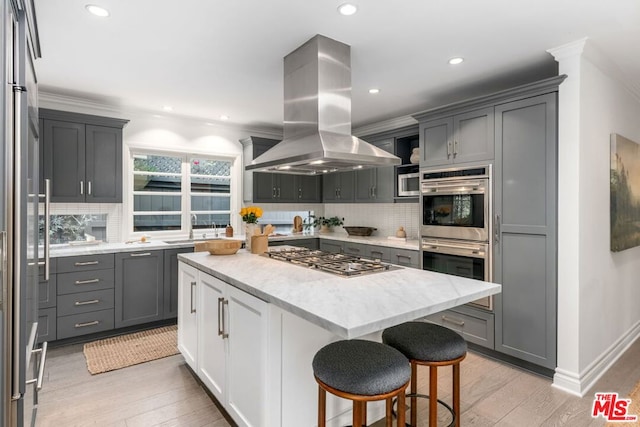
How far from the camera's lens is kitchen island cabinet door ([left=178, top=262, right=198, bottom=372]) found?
8.87 ft

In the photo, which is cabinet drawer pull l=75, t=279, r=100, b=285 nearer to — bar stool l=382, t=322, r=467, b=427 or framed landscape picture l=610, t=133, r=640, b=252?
bar stool l=382, t=322, r=467, b=427

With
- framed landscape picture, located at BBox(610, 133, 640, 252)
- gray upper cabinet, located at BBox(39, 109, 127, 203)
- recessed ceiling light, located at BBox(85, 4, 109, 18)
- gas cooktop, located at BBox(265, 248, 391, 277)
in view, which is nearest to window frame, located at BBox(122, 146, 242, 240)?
gray upper cabinet, located at BBox(39, 109, 127, 203)

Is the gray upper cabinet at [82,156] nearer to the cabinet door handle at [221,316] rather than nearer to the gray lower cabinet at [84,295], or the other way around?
the gray lower cabinet at [84,295]

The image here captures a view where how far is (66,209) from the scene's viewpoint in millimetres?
3986

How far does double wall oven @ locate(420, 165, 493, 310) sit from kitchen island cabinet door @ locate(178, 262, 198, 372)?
2.28 meters

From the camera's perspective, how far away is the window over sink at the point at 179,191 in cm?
455

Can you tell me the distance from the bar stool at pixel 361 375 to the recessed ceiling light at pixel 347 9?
1.93 m

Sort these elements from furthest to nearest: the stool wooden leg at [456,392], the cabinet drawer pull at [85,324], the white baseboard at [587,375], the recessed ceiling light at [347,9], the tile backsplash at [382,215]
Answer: the tile backsplash at [382,215] < the cabinet drawer pull at [85,324] < the white baseboard at [587,375] < the recessed ceiling light at [347,9] < the stool wooden leg at [456,392]

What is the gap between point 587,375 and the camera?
8.79 feet

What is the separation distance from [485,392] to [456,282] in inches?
46.5

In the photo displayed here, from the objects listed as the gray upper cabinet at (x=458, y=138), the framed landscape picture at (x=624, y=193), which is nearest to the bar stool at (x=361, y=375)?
the gray upper cabinet at (x=458, y=138)

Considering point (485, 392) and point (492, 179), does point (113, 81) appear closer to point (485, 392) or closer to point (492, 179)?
point (492, 179)

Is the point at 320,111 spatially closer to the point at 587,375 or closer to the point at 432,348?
the point at 432,348

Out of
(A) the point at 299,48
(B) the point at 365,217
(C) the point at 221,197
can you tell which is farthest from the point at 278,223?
(A) the point at 299,48
